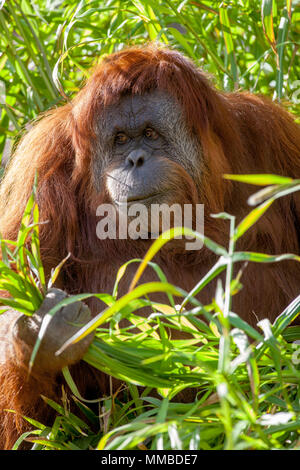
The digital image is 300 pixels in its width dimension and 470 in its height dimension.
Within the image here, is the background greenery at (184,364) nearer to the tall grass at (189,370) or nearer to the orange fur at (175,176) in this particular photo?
the tall grass at (189,370)

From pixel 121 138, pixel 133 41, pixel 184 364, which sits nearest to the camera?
pixel 184 364

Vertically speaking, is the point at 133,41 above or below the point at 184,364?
above

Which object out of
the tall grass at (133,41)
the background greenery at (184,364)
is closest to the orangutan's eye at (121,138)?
the background greenery at (184,364)

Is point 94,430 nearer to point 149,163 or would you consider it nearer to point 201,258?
point 201,258

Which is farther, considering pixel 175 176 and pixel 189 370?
pixel 175 176

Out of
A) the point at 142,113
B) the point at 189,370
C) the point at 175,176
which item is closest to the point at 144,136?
the point at 142,113

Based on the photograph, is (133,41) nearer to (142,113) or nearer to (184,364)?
(142,113)

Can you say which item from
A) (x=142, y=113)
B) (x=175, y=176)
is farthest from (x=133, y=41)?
(x=175, y=176)

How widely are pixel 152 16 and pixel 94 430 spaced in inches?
70.6

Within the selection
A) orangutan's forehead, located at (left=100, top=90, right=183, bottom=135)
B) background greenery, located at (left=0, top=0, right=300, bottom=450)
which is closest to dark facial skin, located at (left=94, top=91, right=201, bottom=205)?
orangutan's forehead, located at (left=100, top=90, right=183, bottom=135)

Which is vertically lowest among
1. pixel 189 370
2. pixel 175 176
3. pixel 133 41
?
pixel 189 370

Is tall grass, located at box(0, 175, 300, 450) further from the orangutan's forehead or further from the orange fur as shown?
the orangutan's forehead

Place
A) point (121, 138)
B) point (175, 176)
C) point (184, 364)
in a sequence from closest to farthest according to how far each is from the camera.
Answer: point (184, 364) < point (175, 176) < point (121, 138)
